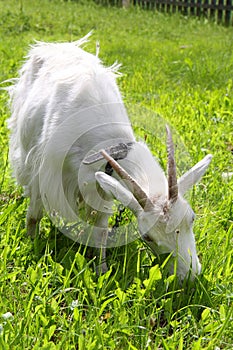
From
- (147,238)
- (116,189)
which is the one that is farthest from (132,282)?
(116,189)

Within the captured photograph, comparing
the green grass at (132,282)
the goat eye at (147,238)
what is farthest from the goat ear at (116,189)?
the green grass at (132,282)

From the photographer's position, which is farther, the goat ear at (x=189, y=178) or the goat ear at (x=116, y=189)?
the goat ear at (x=189, y=178)

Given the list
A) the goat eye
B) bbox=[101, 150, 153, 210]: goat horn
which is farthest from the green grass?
bbox=[101, 150, 153, 210]: goat horn

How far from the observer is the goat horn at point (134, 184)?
2.63 m

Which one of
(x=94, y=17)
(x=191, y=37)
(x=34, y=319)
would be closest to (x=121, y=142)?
(x=34, y=319)

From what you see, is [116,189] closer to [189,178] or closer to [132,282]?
[189,178]

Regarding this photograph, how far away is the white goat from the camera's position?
2.66 meters

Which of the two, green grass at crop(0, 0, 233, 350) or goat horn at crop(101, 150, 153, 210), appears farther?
goat horn at crop(101, 150, 153, 210)

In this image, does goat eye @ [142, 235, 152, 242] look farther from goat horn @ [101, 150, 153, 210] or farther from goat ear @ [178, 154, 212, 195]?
goat ear @ [178, 154, 212, 195]

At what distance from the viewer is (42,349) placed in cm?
232

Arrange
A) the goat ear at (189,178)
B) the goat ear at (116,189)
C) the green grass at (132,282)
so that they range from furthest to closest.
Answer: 1. the goat ear at (189,178)
2. the goat ear at (116,189)
3. the green grass at (132,282)

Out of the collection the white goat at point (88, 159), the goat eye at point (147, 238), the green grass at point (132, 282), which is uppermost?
the white goat at point (88, 159)

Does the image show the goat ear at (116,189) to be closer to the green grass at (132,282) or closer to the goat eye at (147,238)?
the goat eye at (147,238)

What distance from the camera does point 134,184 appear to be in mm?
2623
